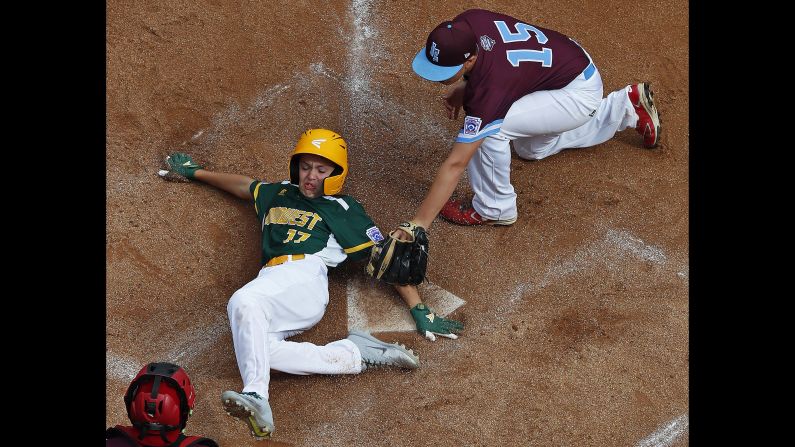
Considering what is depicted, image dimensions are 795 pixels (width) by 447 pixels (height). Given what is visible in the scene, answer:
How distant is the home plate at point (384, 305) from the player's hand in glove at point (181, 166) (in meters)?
1.57

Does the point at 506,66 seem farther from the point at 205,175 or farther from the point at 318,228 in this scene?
the point at 205,175

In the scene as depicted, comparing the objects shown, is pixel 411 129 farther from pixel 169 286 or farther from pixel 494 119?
pixel 169 286

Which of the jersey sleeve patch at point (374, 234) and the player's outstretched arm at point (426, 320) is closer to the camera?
the player's outstretched arm at point (426, 320)

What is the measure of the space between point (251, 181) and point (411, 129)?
1714 millimetres

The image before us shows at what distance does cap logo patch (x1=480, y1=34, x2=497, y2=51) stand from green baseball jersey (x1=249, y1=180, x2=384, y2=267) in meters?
1.48

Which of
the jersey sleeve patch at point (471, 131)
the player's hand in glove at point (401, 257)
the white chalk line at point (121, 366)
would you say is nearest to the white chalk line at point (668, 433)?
the player's hand in glove at point (401, 257)

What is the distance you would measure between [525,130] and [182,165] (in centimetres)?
271

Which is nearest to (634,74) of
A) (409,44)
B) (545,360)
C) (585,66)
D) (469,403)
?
(585,66)

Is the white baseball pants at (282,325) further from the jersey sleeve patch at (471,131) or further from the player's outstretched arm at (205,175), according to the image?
the jersey sleeve patch at (471,131)

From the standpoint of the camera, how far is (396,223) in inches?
304

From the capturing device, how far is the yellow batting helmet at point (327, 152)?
6984 millimetres

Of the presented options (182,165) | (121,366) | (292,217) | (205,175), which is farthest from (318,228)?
(121,366)

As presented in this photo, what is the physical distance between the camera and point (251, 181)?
7430 mm

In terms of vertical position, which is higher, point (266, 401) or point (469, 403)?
point (266, 401)
